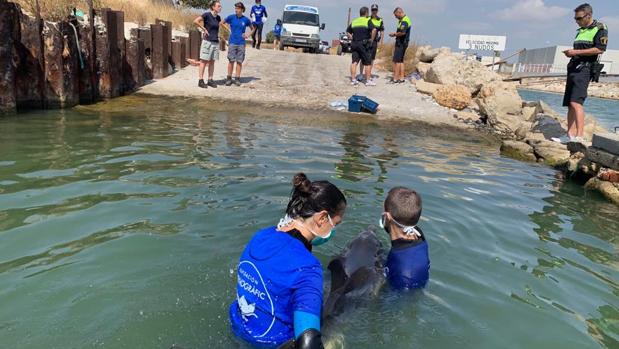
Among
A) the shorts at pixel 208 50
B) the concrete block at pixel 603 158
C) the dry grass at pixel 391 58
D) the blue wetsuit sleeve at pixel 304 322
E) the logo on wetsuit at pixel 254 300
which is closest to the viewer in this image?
the blue wetsuit sleeve at pixel 304 322

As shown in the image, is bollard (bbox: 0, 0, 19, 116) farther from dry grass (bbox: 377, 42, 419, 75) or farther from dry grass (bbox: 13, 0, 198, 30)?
dry grass (bbox: 377, 42, 419, 75)

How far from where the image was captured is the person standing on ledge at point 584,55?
8.44 m

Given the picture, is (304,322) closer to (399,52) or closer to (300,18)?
(399,52)

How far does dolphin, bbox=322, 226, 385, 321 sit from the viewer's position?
374 centimetres

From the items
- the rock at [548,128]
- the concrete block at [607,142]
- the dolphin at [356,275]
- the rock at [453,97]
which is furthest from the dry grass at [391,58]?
the dolphin at [356,275]

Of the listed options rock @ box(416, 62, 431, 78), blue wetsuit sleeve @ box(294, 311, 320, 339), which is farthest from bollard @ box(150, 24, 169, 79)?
blue wetsuit sleeve @ box(294, 311, 320, 339)

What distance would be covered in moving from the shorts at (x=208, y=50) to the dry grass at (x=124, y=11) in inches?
127

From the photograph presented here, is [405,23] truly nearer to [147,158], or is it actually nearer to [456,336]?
[147,158]

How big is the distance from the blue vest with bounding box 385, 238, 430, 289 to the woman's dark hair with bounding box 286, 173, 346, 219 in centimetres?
133

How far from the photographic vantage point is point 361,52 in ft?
48.2

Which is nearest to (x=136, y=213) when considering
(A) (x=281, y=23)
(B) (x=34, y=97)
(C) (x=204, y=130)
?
(C) (x=204, y=130)

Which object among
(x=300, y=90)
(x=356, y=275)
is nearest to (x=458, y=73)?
(x=300, y=90)

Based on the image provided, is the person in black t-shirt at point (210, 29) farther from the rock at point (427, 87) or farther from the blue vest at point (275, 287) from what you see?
the blue vest at point (275, 287)

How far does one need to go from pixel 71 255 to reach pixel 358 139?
673 centimetres
